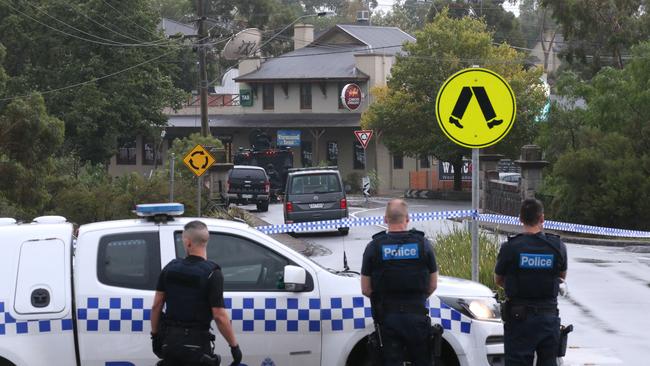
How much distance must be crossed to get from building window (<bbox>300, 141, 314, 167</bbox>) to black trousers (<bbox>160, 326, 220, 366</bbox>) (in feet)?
196

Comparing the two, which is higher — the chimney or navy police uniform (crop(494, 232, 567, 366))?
the chimney

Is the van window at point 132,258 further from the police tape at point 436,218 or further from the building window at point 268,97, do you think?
the building window at point 268,97

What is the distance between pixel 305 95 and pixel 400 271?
192 feet

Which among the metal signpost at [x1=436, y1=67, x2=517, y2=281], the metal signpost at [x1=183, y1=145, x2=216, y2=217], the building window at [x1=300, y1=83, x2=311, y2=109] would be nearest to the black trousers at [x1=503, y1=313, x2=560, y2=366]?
the metal signpost at [x1=436, y1=67, x2=517, y2=281]

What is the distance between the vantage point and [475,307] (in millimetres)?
8852

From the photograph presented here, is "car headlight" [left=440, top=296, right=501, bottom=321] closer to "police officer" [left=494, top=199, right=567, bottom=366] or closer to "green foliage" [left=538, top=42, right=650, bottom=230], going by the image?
"police officer" [left=494, top=199, right=567, bottom=366]

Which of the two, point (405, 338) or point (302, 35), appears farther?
point (302, 35)

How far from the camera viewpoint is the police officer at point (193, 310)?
7488 millimetres

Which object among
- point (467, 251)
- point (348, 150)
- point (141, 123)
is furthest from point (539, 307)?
point (348, 150)

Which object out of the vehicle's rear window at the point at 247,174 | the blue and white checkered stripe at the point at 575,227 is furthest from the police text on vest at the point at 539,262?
the vehicle's rear window at the point at 247,174

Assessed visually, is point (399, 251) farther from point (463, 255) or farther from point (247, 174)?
point (247, 174)

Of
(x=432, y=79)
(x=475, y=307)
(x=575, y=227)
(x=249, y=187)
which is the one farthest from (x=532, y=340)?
(x=432, y=79)

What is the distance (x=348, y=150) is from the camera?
65.8 meters

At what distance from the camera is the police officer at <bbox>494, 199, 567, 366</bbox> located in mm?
8031
